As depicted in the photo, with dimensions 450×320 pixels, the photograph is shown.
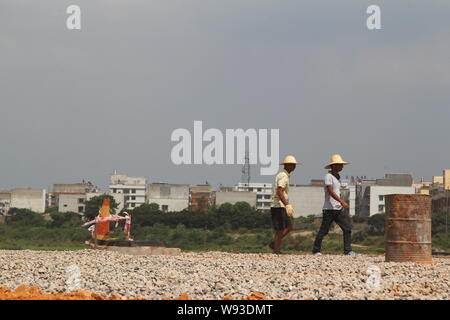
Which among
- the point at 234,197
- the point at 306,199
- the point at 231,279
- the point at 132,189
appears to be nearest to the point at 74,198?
the point at 132,189

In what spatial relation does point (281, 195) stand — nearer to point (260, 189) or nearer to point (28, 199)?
point (28, 199)

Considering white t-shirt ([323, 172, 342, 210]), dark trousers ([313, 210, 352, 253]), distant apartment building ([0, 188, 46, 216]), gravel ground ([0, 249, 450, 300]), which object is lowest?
distant apartment building ([0, 188, 46, 216])

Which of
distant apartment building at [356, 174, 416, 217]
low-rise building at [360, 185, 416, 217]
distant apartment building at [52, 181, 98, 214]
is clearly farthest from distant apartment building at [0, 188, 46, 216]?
low-rise building at [360, 185, 416, 217]

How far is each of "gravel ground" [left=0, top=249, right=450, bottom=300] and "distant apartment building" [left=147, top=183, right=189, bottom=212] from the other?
11667cm

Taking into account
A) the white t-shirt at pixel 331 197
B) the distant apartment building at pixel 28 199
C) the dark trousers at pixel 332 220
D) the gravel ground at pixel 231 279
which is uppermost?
the white t-shirt at pixel 331 197

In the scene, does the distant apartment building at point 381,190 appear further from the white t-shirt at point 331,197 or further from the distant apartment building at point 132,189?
the white t-shirt at point 331,197

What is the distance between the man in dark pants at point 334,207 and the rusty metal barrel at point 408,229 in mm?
1580

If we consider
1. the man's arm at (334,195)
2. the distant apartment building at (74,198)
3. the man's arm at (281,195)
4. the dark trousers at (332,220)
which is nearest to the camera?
the man's arm at (334,195)

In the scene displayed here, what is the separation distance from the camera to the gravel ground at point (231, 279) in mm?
8125

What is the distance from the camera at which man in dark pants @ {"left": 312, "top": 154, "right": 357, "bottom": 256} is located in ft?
51.3

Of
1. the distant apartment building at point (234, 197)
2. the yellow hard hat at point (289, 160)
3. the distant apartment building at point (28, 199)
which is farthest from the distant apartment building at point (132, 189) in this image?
the yellow hard hat at point (289, 160)

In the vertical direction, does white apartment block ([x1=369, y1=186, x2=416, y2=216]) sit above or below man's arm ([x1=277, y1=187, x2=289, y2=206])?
below

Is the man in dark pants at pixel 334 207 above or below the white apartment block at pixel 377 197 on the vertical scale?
above

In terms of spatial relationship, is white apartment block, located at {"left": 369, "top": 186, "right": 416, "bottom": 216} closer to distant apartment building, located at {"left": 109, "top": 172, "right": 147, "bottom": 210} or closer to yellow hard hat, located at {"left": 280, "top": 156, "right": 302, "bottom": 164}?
distant apartment building, located at {"left": 109, "top": 172, "right": 147, "bottom": 210}
